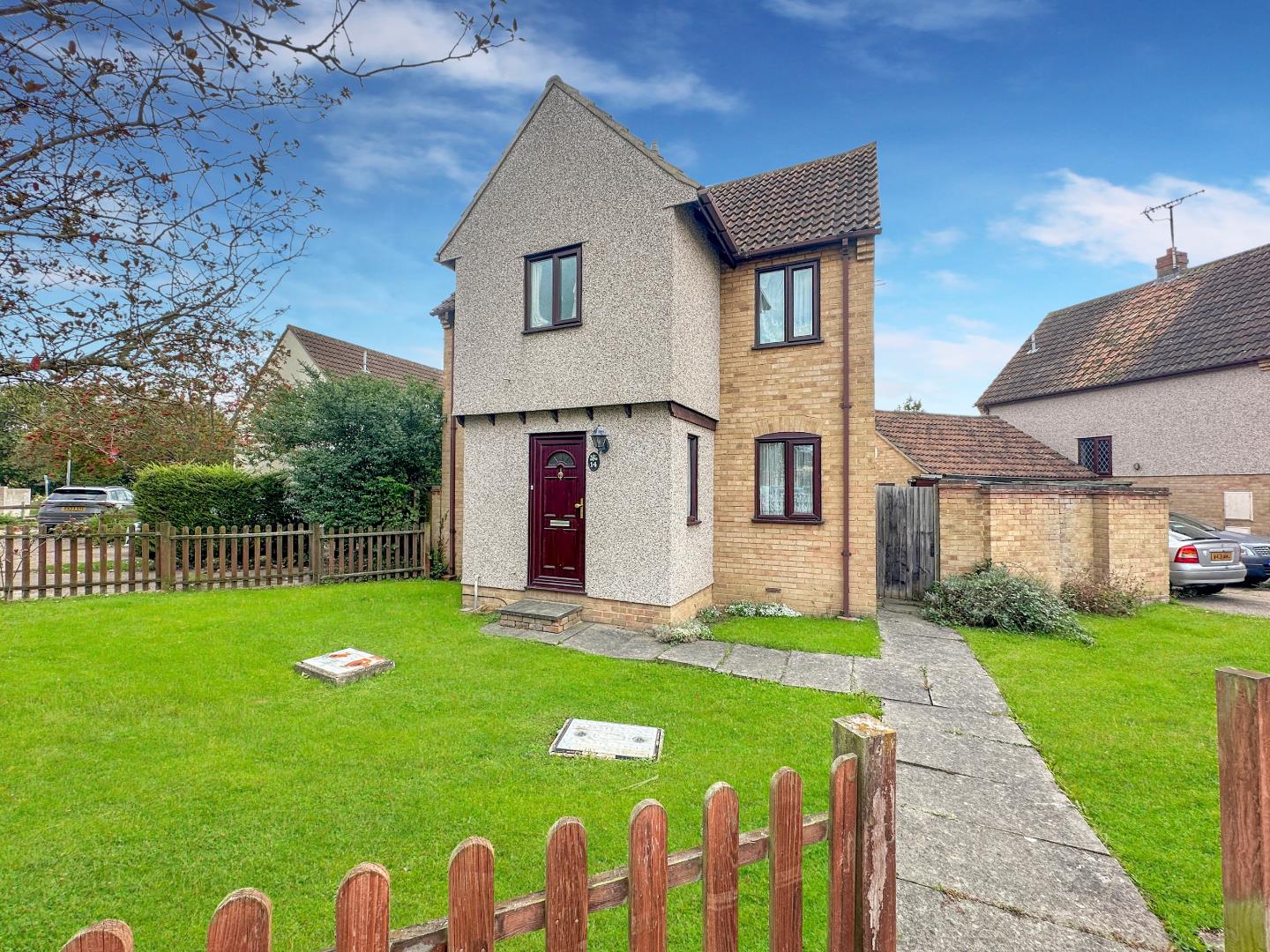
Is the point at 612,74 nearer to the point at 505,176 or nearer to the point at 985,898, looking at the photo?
the point at 505,176

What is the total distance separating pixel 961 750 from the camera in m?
4.43

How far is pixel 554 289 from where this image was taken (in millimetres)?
8617

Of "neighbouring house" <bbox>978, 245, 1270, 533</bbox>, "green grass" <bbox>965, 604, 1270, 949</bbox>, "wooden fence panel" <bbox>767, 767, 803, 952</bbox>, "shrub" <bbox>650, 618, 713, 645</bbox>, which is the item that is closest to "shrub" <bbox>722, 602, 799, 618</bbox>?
"shrub" <bbox>650, 618, 713, 645</bbox>

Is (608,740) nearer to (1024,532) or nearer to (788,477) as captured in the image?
(788,477)

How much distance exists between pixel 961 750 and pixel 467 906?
4.56 m

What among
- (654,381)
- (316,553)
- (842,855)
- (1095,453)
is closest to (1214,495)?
(1095,453)

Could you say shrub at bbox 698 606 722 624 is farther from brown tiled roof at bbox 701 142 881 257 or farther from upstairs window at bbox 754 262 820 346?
brown tiled roof at bbox 701 142 881 257

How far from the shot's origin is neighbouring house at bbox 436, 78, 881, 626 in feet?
26.1

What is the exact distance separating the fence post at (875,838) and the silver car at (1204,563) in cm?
1319

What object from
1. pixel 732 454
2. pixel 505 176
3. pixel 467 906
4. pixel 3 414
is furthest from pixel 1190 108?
pixel 3 414

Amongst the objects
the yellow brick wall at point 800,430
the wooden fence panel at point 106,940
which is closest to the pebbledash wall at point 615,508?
the yellow brick wall at point 800,430

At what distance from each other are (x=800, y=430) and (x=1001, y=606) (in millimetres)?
4210

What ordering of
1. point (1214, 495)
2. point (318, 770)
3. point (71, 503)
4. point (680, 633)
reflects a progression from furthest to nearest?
point (71, 503) → point (1214, 495) → point (680, 633) → point (318, 770)

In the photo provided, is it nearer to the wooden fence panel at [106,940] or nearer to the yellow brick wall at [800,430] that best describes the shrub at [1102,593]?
the yellow brick wall at [800,430]
